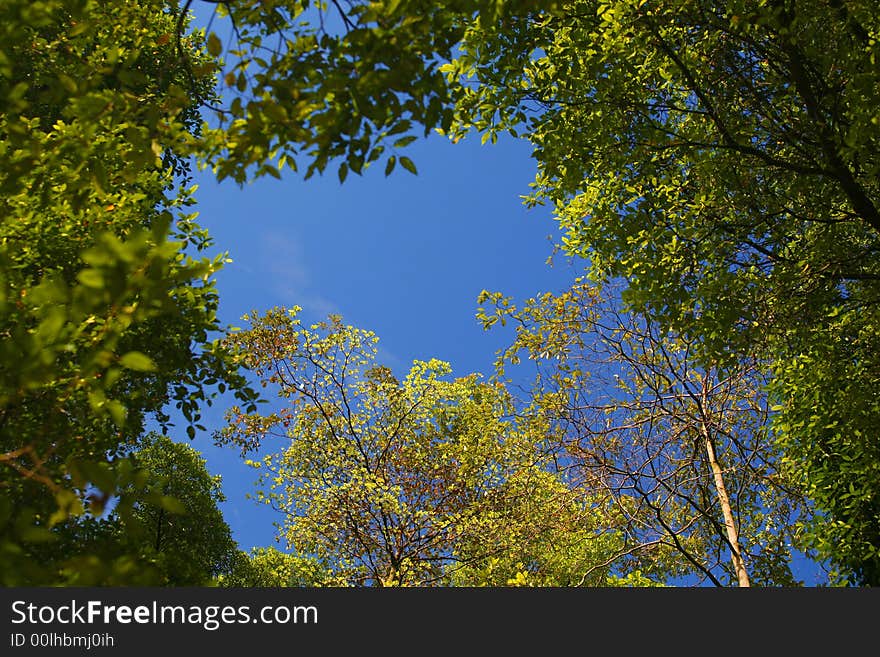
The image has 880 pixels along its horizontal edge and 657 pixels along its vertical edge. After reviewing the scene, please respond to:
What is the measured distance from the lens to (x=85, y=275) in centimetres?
303

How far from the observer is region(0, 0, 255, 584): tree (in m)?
3.14

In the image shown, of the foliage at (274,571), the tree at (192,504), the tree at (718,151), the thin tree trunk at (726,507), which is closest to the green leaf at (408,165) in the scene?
the tree at (718,151)

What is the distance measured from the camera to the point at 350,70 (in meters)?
4.56

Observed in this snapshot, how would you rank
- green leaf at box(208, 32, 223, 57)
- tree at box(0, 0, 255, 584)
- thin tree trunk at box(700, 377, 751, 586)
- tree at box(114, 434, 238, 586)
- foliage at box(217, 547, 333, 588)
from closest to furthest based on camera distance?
1. tree at box(0, 0, 255, 584)
2. green leaf at box(208, 32, 223, 57)
3. thin tree trunk at box(700, 377, 751, 586)
4. foliage at box(217, 547, 333, 588)
5. tree at box(114, 434, 238, 586)

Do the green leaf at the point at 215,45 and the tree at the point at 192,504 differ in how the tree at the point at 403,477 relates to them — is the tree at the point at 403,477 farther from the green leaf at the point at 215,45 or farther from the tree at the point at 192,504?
the green leaf at the point at 215,45

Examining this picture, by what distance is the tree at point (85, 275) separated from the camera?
3145 millimetres

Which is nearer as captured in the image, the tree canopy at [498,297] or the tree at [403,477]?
the tree canopy at [498,297]

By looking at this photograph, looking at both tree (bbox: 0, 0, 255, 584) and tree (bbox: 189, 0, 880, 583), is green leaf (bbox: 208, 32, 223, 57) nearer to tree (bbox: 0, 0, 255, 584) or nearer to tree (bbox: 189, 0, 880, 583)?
tree (bbox: 0, 0, 255, 584)

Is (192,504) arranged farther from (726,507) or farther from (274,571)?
(726,507)

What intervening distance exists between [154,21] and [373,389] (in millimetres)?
9669

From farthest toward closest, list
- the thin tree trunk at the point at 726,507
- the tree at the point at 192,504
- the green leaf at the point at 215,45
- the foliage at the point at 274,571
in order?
the tree at the point at 192,504, the foliage at the point at 274,571, the thin tree trunk at the point at 726,507, the green leaf at the point at 215,45

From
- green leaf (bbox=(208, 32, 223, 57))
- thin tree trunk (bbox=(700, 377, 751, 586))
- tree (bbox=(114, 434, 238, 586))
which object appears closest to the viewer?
green leaf (bbox=(208, 32, 223, 57))

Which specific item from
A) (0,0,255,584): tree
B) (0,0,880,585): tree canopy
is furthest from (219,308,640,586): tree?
(0,0,255,584): tree

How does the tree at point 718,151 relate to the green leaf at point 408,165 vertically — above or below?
above
